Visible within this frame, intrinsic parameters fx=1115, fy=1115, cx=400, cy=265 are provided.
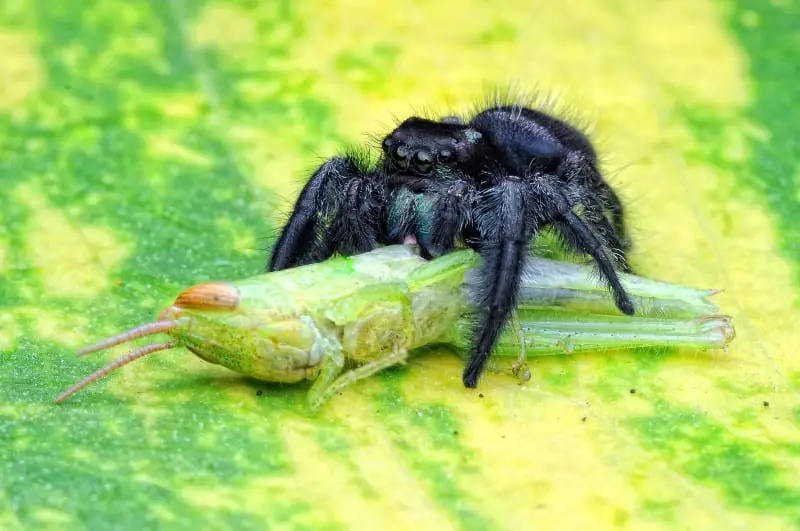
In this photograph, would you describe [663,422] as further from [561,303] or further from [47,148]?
[47,148]

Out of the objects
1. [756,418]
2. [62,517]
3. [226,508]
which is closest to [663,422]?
[756,418]

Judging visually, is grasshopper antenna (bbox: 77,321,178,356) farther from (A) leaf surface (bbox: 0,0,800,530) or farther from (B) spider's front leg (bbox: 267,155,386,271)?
(B) spider's front leg (bbox: 267,155,386,271)

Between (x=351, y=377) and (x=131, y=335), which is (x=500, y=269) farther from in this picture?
(x=131, y=335)

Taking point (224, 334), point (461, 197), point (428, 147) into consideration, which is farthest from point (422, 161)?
point (224, 334)

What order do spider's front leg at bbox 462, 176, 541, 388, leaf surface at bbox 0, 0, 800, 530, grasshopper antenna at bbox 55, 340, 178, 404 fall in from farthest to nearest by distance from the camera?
spider's front leg at bbox 462, 176, 541, 388, grasshopper antenna at bbox 55, 340, 178, 404, leaf surface at bbox 0, 0, 800, 530

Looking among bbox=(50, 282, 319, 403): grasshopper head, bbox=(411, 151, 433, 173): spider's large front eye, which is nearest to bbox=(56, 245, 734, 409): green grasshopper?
bbox=(50, 282, 319, 403): grasshopper head

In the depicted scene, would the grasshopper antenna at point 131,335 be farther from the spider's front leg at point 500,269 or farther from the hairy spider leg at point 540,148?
the hairy spider leg at point 540,148

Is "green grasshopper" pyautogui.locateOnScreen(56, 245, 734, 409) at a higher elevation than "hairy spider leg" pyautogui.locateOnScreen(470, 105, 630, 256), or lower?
lower
